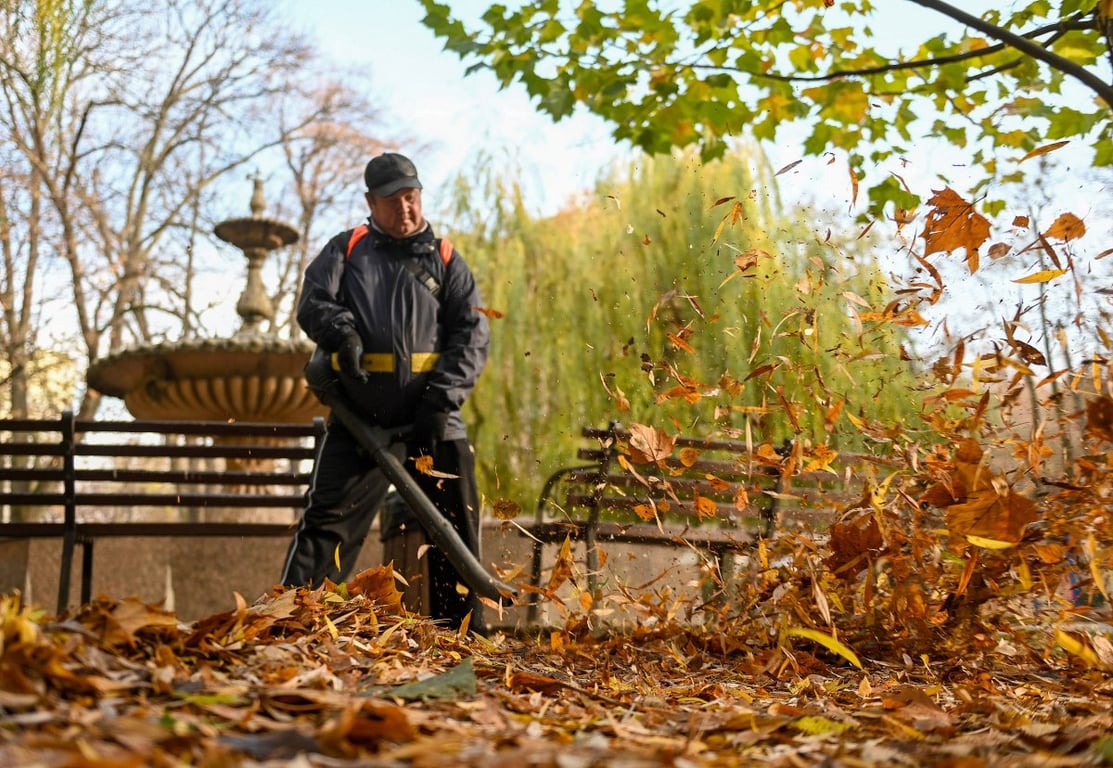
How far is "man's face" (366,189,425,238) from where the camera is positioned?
480 cm

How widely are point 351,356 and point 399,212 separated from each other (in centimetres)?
73

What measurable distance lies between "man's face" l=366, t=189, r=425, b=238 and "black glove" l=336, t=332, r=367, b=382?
0.59 metres

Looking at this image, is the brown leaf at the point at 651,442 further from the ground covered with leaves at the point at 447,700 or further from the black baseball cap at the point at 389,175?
the black baseball cap at the point at 389,175

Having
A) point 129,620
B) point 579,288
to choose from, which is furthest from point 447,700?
point 579,288

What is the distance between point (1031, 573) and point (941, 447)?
492 mm

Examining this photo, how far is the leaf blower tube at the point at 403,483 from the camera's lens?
165 inches

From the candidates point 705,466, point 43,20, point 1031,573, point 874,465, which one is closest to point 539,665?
point 874,465

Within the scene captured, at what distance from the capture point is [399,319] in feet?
15.8

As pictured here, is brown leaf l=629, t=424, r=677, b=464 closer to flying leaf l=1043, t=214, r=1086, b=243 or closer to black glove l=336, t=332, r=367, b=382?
flying leaf l=1043, t=214, r=1086, b=243

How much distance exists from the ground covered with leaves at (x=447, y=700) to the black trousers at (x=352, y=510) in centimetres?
144

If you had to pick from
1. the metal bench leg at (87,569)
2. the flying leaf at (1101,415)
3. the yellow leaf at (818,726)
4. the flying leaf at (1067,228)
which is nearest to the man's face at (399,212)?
the flying leaf at (1067,228)

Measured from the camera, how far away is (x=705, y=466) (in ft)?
16.9

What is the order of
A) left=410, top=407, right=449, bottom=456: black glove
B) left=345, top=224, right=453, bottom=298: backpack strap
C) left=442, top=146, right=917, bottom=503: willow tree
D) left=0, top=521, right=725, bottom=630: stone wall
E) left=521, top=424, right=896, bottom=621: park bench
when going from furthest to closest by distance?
left=442, top=146, right=917, bottom=503: willow tree, left=0, top=521, right=725, bottom=630: stone wall, left=345, top=224, right=453, bottom=298: backpack strap, left=410, top=407, right=449, bottom=456: black glove, left=521, top=424, right=896, bottom=621: park bench

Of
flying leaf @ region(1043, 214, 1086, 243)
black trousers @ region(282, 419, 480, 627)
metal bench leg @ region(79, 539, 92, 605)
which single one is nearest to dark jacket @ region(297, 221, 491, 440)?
black trousers @ region(282, 419, 480, 627)
